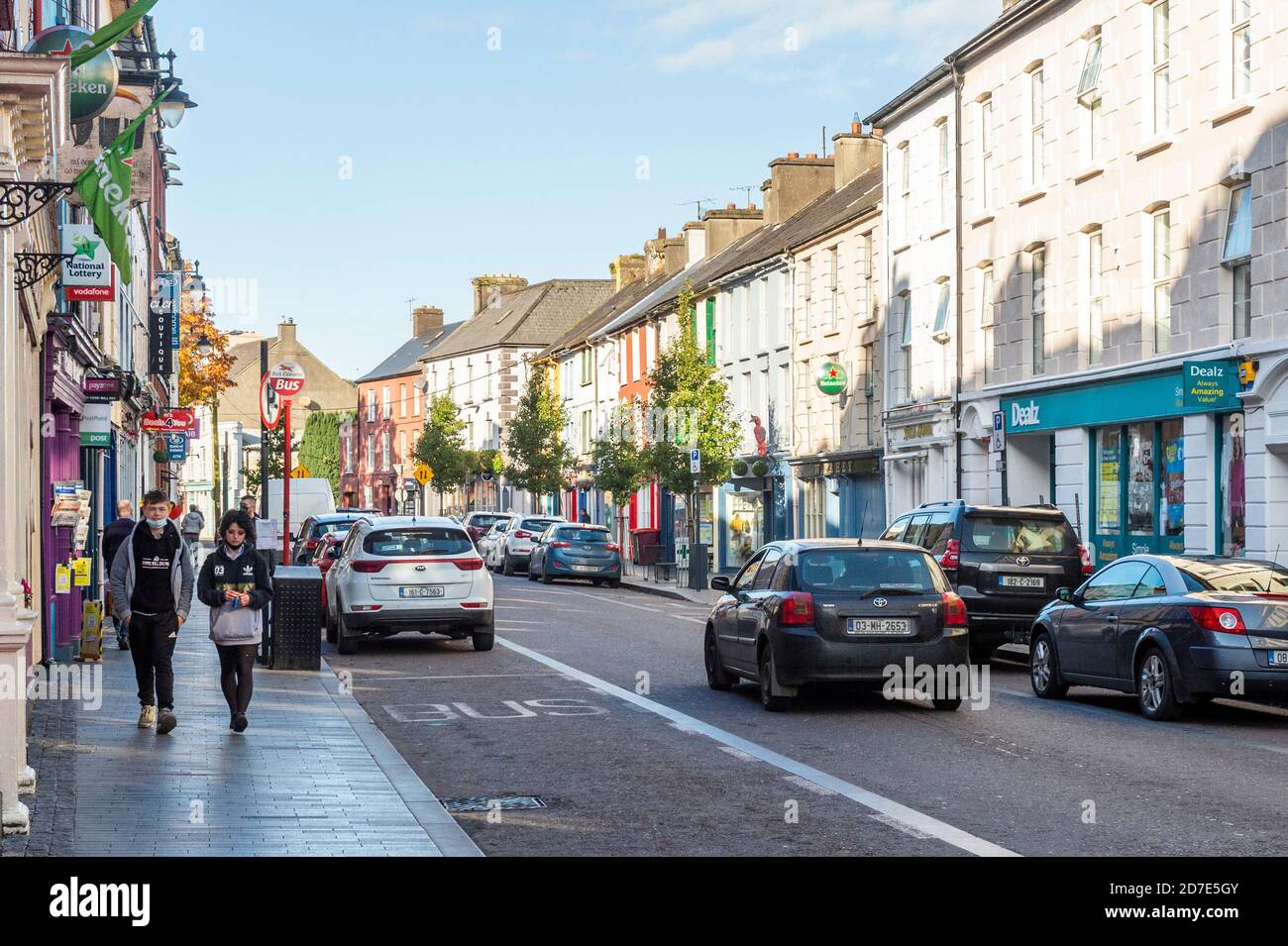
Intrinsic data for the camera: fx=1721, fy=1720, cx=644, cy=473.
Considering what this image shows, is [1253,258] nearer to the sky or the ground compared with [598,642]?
nearer to the sky

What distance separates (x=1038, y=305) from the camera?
31.6 meters

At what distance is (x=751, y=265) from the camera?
4938 cm

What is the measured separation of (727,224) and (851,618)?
4972cm

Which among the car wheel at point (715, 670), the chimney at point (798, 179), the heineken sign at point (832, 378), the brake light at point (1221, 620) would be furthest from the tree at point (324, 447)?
the brake light at point (1221, 620)

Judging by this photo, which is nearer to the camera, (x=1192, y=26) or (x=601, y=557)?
(x=1192, y=26)

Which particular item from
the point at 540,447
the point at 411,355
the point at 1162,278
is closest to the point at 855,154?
the point at 1162,278

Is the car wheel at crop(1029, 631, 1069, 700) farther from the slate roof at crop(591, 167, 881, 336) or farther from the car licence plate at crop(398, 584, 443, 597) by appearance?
the slate roof at crop(591, 167, 881, 336)

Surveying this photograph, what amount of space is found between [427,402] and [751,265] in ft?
180

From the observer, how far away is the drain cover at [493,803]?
1031 centimetres

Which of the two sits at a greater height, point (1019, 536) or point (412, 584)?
point (1019, 536)

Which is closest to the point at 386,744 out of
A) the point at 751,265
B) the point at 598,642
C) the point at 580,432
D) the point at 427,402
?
the point at 598,642

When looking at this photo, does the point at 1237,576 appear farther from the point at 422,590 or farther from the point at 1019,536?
the point at 422,590

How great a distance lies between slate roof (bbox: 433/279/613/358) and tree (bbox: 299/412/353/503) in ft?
86.3
